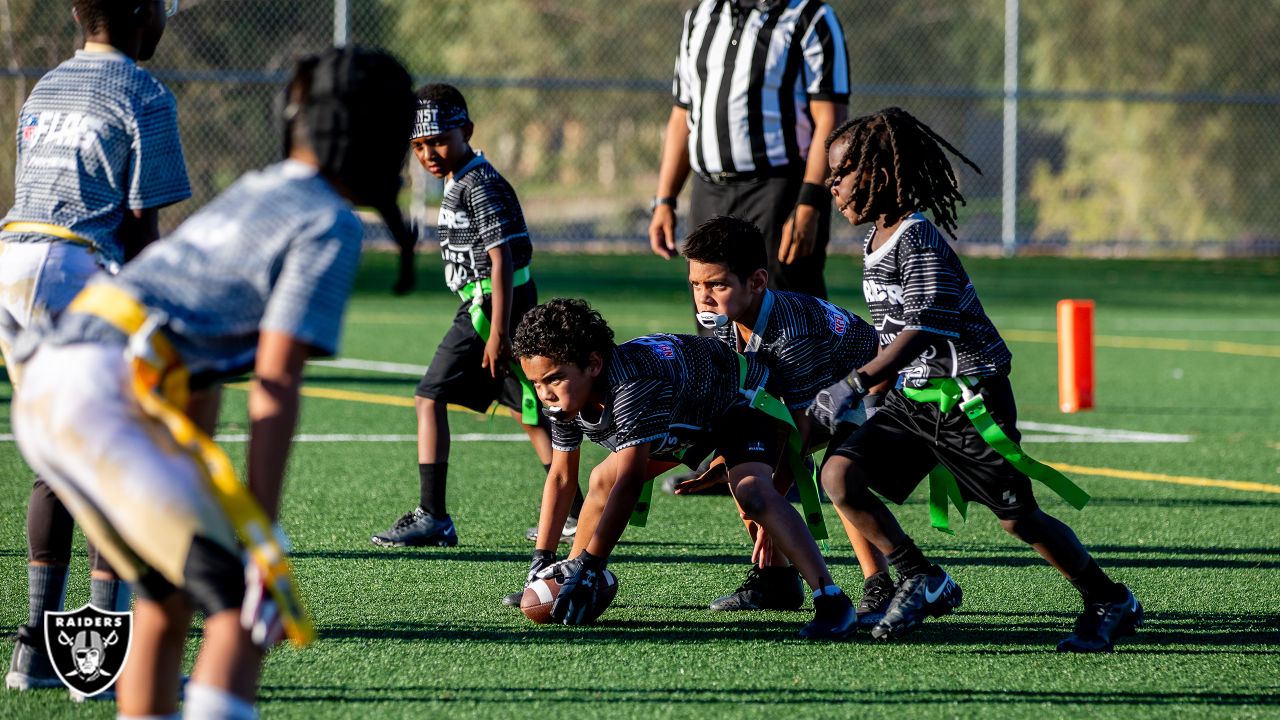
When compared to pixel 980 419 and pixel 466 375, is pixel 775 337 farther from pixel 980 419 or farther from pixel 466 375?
pixel 466 375

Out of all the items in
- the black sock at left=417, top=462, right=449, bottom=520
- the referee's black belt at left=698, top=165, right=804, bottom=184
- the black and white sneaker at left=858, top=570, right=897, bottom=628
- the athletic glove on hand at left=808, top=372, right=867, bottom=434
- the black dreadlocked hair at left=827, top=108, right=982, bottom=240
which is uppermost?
the black dreadlocked hair at left=827, top=108, right=982, bottom=240

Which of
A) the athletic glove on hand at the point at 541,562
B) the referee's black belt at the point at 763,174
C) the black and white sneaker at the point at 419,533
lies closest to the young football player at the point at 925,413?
the athletic glove on hand at the point at 541,562

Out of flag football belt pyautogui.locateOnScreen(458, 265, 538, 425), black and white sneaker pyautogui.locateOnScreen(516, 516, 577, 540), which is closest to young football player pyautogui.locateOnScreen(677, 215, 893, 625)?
flag football belt pyautogui.locateOnScreen(458, 265, 538, 425)

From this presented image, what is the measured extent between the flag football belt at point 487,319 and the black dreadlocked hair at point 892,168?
5.88 feet

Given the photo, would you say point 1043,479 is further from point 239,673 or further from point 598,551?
point 239,673

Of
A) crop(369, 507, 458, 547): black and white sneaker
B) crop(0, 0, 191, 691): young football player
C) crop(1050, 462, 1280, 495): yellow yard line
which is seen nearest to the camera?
crop(0, 0, 191, 691): young football player

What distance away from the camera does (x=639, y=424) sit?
485cm

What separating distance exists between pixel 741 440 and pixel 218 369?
2.35 m

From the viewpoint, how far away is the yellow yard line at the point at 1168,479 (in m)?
7.62

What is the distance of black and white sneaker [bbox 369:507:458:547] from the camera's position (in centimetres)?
618

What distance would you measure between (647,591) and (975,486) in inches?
48.7

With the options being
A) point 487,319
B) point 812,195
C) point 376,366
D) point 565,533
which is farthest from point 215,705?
point 376,366

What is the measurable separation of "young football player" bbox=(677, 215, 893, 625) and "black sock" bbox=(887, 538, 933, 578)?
166mm

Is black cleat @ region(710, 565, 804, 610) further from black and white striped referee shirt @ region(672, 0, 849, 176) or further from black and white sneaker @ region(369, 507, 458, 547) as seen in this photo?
black and white striped referee shirt @ region(672, 0, 849, 176)
